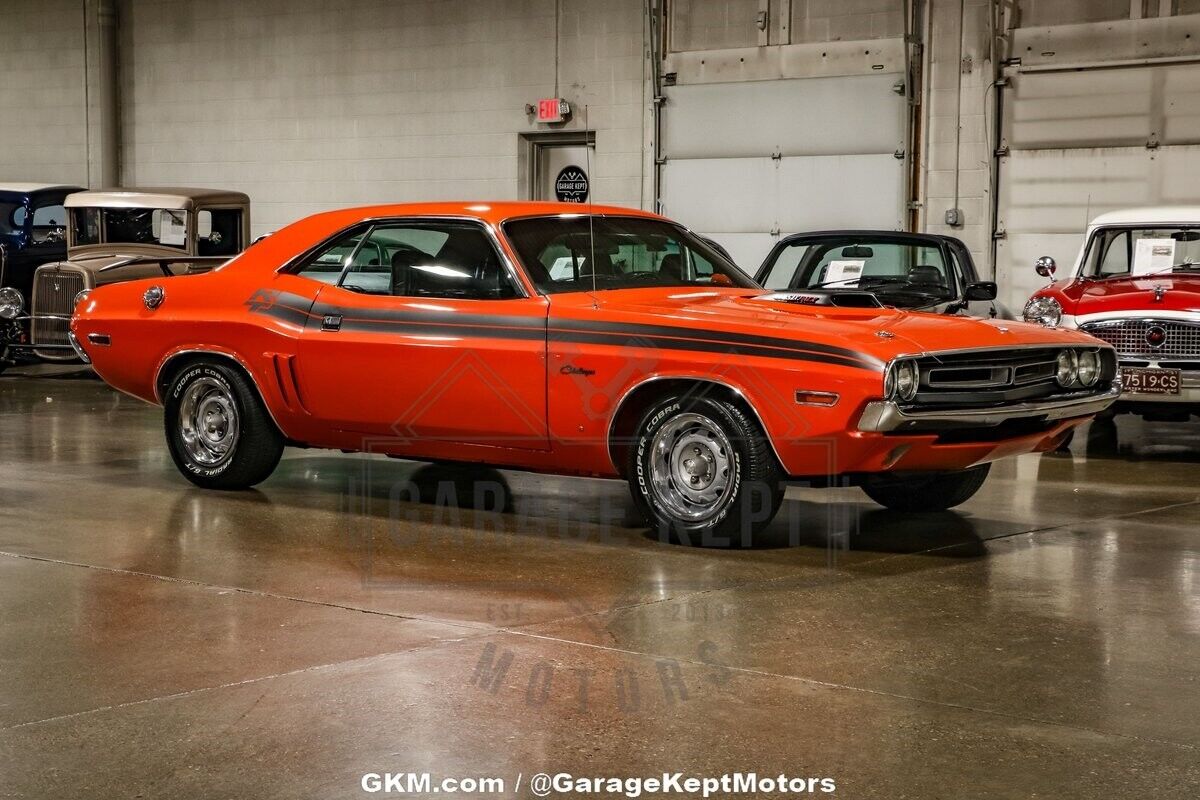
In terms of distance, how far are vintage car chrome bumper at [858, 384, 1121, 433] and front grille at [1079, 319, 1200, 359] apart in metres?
3.07

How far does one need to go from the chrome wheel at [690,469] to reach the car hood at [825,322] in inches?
17.2

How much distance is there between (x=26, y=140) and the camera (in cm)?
2397

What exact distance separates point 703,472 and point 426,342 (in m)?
1.45

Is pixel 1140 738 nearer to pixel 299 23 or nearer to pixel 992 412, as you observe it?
pixel 992 412

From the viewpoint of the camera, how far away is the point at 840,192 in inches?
695

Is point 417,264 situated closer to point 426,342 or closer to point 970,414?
point 426,342

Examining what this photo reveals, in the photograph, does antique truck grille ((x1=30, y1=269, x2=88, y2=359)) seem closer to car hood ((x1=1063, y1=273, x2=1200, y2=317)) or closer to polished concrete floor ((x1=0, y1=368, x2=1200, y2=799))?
polished concrete floor ((x1=0, y1=368, x2=1200, y2=799))

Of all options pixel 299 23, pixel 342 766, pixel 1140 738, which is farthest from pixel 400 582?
pixel 299 23

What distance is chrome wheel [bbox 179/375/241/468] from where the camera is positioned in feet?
26.5

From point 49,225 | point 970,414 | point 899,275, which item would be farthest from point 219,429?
point 49,225

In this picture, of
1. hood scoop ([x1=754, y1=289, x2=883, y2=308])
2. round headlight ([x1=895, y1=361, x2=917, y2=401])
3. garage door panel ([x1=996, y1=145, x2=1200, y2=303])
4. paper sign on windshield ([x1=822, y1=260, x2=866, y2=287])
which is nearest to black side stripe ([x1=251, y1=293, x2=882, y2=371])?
round headlight ([x1=895, y1=361, x2=917, y2=401])

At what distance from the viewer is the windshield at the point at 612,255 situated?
7270mm

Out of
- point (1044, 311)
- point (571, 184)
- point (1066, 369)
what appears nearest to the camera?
point (1066, 369)

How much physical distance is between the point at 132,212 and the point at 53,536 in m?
9.26
